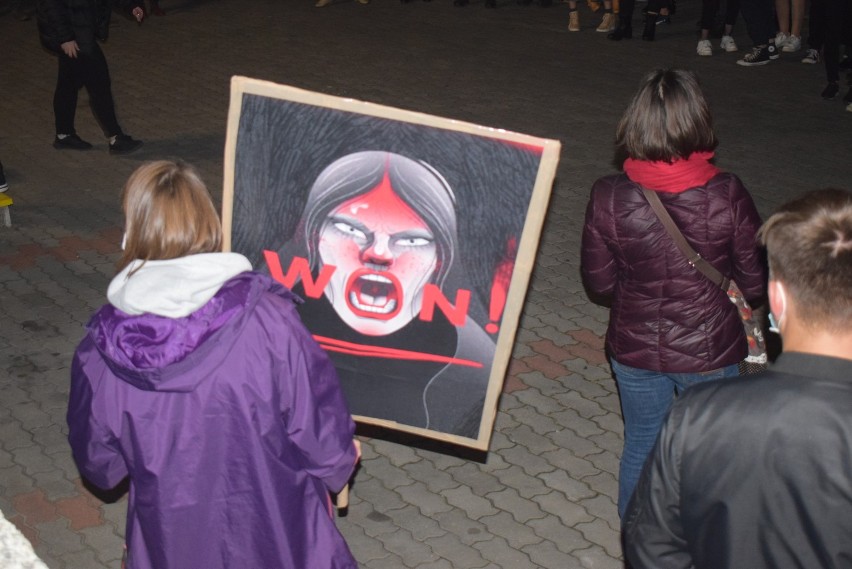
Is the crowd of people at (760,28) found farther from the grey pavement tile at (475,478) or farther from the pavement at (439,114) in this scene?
the grey pavement tile at (475,478)

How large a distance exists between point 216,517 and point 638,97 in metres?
1.95

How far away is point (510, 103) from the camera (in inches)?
433

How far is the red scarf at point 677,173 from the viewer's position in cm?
357

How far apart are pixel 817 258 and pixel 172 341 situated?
1556 mm

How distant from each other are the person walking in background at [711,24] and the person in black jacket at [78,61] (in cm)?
740

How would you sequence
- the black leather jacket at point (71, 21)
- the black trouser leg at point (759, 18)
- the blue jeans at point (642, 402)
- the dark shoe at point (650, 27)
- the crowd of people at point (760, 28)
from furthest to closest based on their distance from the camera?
the dark shoe at point (650, 27) → the black trouser leg at point (759, 18) → the crowd of people at point (760, 28) → the black leather jacket at point (71, 21) → the blue jeans at point (642, 402)

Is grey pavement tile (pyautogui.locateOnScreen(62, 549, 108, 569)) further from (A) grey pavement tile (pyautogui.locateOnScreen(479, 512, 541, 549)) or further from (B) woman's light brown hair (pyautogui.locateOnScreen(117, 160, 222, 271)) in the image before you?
(B) woman's light brown hair (pyautogui.locateOnScreen(117, 160, 222, 271))

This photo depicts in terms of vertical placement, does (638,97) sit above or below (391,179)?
above

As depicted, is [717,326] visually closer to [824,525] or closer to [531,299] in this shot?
[824,525]

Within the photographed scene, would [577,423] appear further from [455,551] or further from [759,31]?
[759,31]

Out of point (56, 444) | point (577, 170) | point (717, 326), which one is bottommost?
point (56, 444)

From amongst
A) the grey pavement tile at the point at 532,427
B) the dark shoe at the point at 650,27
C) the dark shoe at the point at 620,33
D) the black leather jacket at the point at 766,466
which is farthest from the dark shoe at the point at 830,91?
the black leather jacket at the point at 766,466

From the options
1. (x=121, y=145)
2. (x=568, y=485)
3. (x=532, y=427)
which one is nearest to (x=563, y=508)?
(x=568, y=485)

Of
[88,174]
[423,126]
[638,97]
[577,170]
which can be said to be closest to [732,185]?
[638,97]
